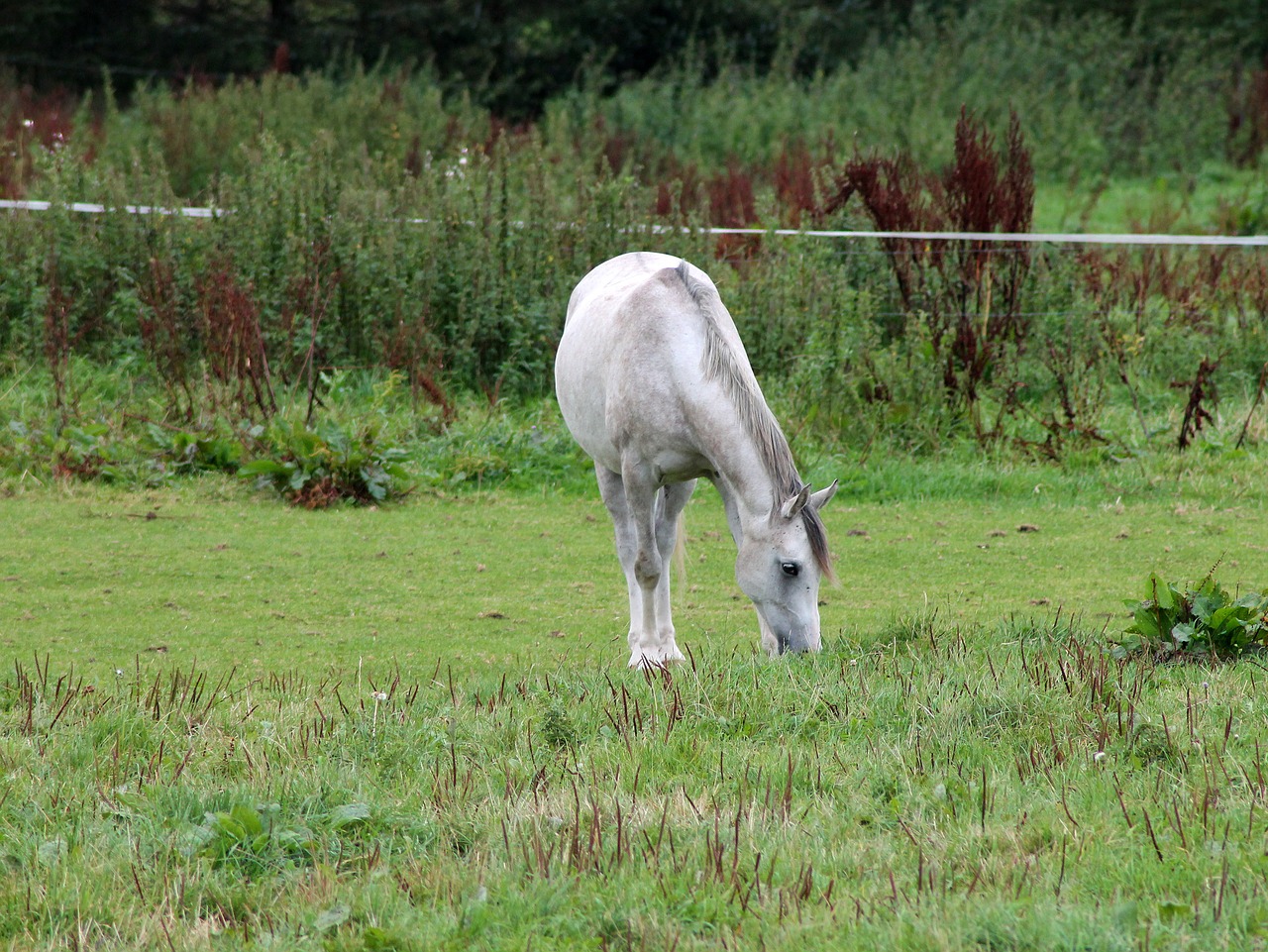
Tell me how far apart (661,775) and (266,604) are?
325 cm

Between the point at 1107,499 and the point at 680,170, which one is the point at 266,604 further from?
the point at 680,170

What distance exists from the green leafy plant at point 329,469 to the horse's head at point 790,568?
3.86 m

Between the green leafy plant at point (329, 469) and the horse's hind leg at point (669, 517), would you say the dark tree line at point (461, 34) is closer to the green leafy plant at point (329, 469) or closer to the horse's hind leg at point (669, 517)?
the green leafy plant at point (329, 469)

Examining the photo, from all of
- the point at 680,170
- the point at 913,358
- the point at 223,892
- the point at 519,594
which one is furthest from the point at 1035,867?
the point at 680,170

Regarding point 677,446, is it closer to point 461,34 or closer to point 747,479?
point 747,479

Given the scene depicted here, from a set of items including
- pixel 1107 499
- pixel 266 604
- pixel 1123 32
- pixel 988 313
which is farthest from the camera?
pixel 1123 32

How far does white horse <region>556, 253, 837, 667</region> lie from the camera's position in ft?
16.9

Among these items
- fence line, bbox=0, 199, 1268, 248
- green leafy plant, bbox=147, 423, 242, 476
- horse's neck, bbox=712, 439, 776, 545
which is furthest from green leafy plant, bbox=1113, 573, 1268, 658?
green leafy plant, bbox=147, 423, 242, 476

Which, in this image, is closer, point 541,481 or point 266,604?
point 266,604

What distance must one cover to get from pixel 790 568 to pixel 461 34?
23042 mm

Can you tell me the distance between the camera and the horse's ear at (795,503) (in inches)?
197

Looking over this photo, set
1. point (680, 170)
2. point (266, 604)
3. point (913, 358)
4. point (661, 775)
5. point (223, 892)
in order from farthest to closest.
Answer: point (680, 170) → point (913, 358) → point (266, 604) → point (661, 775) → point (223, 892)

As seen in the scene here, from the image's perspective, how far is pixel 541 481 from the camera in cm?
892

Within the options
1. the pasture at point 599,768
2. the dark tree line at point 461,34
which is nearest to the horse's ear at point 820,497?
the pasture at point 599,768
